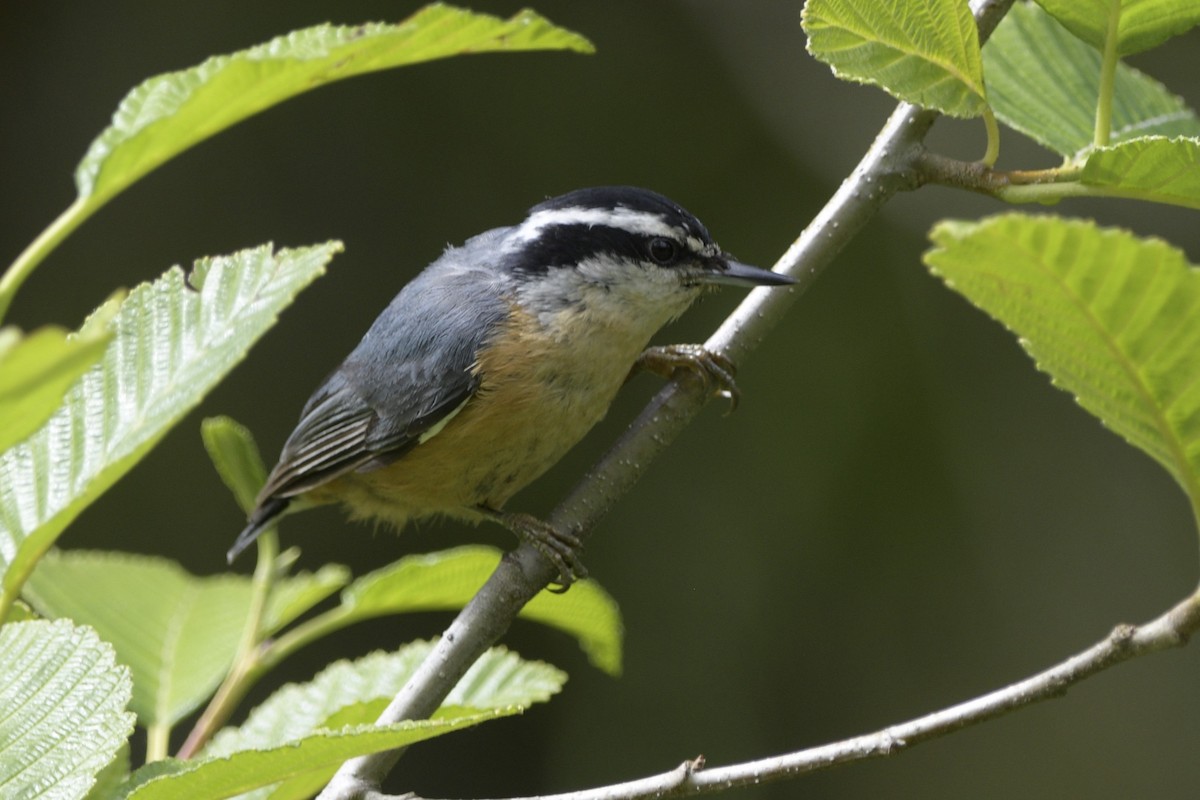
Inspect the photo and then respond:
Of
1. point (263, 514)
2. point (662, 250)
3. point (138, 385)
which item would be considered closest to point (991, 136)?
point (138, 385)

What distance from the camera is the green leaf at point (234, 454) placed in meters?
2.03

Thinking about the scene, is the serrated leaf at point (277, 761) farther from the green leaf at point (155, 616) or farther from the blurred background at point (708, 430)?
the blurred background at point (708, 430)

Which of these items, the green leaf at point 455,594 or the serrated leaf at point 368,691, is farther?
the green leaf at point 455,594

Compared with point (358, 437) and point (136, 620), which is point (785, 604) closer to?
point (358, 437)

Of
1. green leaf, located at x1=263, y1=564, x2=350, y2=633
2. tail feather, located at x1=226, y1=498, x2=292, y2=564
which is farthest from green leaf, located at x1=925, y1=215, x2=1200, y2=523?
tail feather, located at x1=226, y1=498, x2=292, y2=564

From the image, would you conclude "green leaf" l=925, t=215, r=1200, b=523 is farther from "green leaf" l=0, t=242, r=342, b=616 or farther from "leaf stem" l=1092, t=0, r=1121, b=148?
"green leaf" l=0, t=242, r=342, b=616

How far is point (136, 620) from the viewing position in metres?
2.13

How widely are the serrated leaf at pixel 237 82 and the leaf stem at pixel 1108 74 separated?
70 cm

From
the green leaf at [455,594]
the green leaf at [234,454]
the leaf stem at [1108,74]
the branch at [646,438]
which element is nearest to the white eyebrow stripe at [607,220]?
the branch at [646,438]

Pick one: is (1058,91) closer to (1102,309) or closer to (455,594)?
(1102,309)

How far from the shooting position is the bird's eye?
2.99 meters

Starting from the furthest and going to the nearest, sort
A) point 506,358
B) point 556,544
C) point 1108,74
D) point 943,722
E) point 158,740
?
point 506,358 → point 556,544 → point 158,740 → point 1108,74 → point 943,722

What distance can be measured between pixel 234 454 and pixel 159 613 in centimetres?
32

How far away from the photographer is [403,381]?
3.10 m
